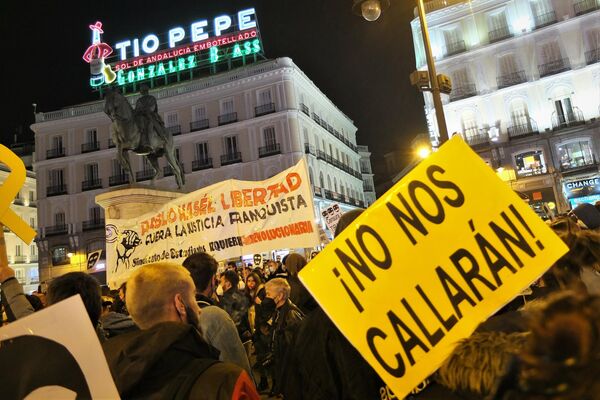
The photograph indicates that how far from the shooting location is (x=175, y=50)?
46281 millimetres

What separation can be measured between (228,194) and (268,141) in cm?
3394

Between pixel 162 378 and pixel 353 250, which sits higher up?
pixel 353 250

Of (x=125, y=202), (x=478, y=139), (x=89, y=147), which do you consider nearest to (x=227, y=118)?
(x=89, y=147)

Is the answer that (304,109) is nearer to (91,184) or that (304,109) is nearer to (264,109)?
(264,109)

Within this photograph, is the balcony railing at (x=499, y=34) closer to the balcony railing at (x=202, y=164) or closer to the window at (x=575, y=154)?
the window at (x=575, y=154)

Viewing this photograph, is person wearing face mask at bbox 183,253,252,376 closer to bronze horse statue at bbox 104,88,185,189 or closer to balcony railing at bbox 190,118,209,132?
bronze horse statue at bbox 104,88,185,189

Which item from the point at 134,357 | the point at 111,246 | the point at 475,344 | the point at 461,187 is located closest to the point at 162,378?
the point at 134,357

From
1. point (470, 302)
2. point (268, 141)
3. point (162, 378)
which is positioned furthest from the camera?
point (268, 141)

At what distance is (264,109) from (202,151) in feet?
22.3

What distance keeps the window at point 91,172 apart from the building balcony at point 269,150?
51.7 ft

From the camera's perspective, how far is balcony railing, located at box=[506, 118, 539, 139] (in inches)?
1220

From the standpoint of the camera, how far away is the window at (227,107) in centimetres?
4228

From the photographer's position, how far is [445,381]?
160 cm

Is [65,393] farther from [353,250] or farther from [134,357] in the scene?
[353,250]
